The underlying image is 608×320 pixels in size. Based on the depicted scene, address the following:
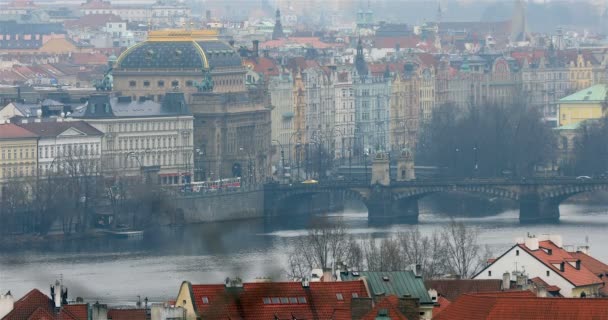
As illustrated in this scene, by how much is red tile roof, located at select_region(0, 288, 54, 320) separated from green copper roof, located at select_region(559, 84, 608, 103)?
7439cm

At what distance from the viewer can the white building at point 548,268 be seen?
4322 centimetres

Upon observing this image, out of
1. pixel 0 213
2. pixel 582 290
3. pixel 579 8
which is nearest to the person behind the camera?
pixel 582 290

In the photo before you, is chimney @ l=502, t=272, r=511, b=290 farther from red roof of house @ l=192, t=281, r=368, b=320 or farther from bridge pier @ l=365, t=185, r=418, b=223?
bridge pier @ l=365, t=185, r=418, b=223

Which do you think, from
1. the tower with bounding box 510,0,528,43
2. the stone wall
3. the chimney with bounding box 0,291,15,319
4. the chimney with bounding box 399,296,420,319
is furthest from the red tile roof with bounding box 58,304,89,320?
the tower with bounding box 510,0,528,43

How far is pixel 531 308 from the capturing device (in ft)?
113

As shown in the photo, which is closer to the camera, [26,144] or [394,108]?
[26,144]

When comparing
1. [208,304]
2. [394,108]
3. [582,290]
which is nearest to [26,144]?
[394,108]

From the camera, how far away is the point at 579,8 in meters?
128

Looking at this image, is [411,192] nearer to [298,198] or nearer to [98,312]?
[298,198]

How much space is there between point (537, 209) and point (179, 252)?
18.0 m

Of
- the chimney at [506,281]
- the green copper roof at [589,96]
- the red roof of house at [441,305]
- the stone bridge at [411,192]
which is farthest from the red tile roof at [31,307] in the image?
the green copper roof at [589,96]

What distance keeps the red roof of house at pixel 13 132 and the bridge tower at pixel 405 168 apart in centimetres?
1018

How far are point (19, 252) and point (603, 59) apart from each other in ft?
206

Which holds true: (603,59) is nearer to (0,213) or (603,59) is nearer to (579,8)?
(579,8)
